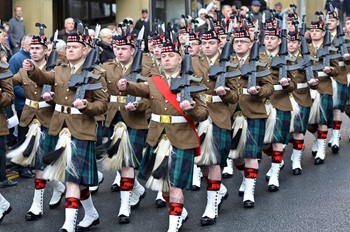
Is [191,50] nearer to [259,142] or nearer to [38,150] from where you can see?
[259,142]

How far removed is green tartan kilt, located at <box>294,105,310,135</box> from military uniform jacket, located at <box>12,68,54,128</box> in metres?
3.45

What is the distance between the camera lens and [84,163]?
795 cm

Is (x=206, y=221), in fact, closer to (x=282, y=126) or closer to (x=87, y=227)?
(x=87, y=227)

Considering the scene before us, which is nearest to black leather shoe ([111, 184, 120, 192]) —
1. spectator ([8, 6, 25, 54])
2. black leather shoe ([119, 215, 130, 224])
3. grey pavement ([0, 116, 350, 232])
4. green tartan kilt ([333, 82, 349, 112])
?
grey pavement ([0, 116, 350, 232])

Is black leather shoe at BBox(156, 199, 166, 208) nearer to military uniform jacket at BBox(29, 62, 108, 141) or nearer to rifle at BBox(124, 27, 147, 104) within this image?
rifle at BBox(124, 27, 147, 104)

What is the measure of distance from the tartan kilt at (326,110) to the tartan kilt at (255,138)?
7.84 feet

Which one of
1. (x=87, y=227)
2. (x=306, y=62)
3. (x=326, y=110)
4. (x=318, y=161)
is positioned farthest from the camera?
(x=326, y=110)

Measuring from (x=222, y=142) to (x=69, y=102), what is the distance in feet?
5.69

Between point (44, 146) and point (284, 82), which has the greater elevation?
point (284, 82)

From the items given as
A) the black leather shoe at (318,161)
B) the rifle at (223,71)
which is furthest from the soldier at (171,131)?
the black leather shoe at (318,161)

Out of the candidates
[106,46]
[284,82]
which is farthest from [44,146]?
[106,46]

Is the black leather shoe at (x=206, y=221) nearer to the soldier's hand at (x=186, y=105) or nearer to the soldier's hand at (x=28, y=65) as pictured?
the soldier's hand at (x=186, y=105)

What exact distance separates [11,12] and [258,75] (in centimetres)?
1067

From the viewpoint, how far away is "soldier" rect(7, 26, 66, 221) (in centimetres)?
867
